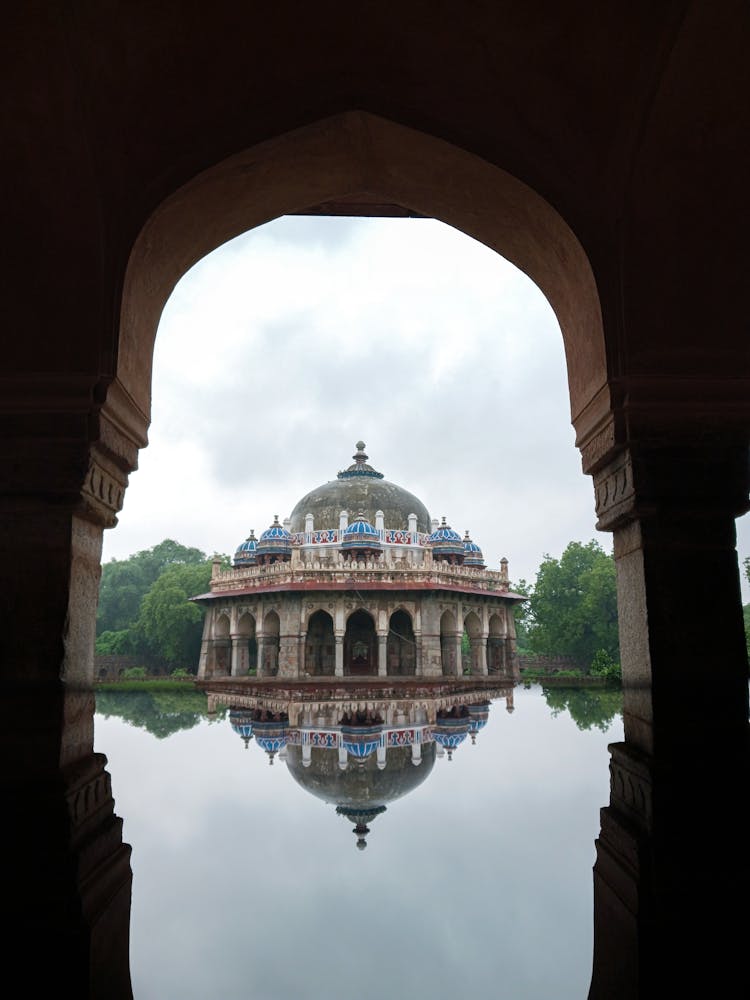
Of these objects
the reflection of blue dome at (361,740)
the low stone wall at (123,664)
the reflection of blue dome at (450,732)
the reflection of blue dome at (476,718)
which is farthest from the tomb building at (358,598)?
the reflection of blue dome at (361,740)

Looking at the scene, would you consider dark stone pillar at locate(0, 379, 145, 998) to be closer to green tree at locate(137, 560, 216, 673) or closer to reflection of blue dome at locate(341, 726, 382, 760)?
reflection of blue dome at locate(341, 726, 382, 760)

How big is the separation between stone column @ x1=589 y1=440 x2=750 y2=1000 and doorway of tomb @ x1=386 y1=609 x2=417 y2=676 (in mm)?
19557

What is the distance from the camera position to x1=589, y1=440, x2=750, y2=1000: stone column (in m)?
2.72

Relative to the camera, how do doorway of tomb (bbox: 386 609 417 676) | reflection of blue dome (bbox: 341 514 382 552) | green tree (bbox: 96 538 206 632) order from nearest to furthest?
reflection of blue dome (bbox: 341 514 382 552) < doorway of tomb (bbox: 386 609 417 676) < green tree (bbox: 96 538 206 632)

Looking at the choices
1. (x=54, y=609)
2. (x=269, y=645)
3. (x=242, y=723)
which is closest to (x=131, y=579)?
(x=269, y=645)

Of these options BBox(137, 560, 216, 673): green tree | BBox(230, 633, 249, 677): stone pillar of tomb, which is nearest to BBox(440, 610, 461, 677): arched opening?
BBox(230, 633, 249, 677): stone pillar of tomb

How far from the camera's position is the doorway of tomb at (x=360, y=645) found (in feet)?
77.2

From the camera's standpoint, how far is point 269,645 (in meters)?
22.5

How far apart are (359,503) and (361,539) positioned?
161 inches

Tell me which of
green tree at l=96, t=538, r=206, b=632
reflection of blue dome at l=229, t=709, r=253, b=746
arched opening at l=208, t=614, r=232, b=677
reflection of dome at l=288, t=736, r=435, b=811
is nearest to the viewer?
reflection of dome at l=288, t=736, r=435, b=811

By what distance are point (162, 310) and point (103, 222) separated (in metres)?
0.91

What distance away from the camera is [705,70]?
355 cm

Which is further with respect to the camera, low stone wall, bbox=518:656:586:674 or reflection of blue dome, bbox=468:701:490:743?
low stone wall, bbox=518:656:586:674

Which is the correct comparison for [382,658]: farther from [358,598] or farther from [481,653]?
[481,653]
